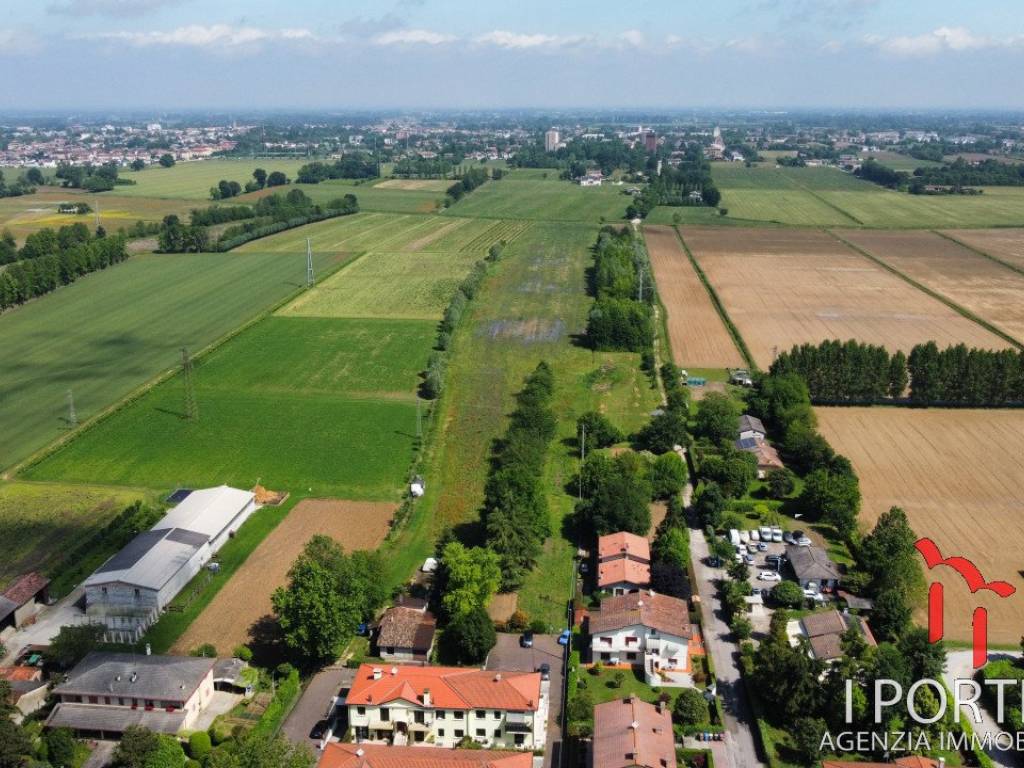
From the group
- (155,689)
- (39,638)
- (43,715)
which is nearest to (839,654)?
(155,689)

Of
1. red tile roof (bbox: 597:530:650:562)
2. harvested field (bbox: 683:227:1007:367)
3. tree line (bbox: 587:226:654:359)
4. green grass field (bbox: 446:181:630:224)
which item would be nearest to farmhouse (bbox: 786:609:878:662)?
red tile roof (bbox: 597:530:650:562)

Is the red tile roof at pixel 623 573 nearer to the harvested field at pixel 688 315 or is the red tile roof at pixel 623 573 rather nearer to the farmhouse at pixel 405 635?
the farmhouse at pixel 405 635

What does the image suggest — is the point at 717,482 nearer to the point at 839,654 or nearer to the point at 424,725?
the point at 839,654

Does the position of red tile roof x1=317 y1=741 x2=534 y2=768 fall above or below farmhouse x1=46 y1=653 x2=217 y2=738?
above

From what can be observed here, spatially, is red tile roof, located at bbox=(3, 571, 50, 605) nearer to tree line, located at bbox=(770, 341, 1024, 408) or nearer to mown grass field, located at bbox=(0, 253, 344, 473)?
mown grass field, located at bbox=(0, 253, 344, 473)

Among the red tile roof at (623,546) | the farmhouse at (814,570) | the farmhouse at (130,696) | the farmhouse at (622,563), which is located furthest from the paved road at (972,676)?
the farmhouse at (130,696)
